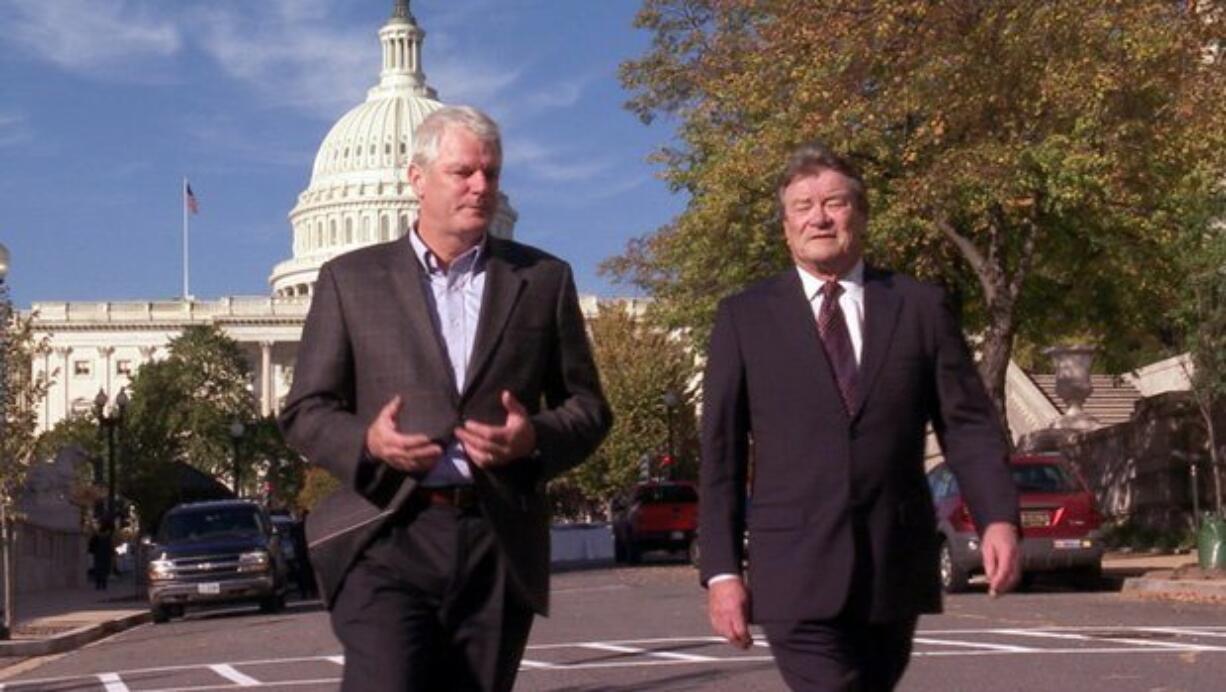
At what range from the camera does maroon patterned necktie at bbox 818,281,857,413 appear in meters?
6.20

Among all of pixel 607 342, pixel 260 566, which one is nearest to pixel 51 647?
pixel 260 566

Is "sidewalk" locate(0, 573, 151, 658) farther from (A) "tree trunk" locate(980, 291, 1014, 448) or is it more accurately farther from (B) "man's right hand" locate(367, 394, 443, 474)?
(B) "man's right hand" locate(367, 394, 443, 474)

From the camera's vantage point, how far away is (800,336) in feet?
20.5

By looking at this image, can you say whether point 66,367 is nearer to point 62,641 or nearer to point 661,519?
point 661,519

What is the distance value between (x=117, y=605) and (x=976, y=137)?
16217 millimetres

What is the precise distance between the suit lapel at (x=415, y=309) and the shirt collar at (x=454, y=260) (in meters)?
0.04

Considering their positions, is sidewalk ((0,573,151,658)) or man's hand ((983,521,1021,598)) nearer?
man's hand ((983,521,1021,598))

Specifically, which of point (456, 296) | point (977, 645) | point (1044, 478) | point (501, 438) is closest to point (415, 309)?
point (456, 296)

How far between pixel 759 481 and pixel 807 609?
1.28ft

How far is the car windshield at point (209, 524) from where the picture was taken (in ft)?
111

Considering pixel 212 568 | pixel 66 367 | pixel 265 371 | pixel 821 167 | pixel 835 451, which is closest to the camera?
pixel 835 451

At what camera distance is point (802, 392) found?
20.3 feet

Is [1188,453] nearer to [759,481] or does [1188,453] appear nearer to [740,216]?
[740,216]

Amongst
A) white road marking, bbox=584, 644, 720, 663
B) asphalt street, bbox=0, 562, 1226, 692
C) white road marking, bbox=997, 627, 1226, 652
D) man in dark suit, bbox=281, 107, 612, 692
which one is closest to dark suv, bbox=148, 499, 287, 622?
asphalt street, bbox=0, 562, 1226, 692
